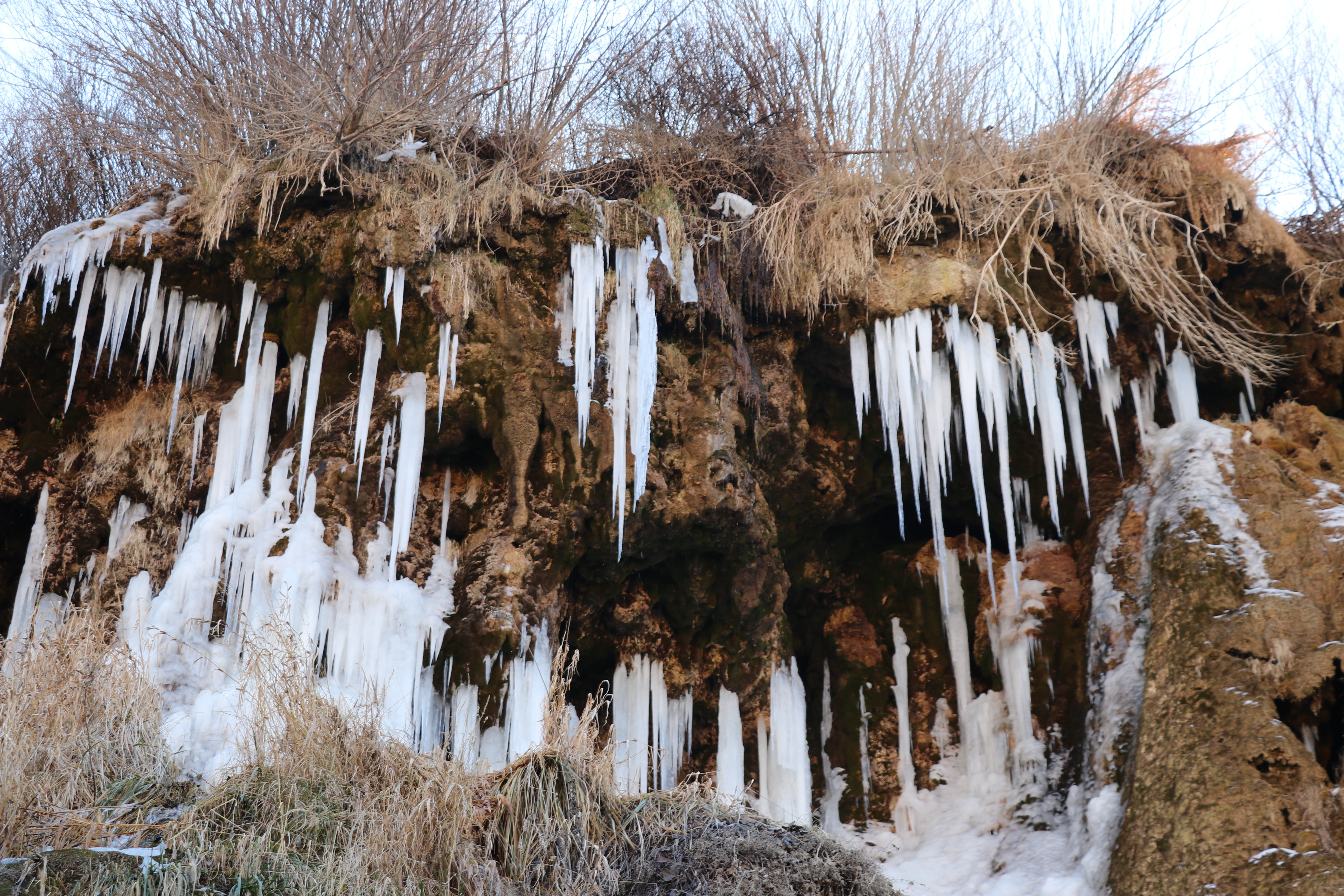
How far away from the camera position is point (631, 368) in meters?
6.69

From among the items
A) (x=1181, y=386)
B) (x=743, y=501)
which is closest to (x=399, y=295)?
(x=743, y=501)

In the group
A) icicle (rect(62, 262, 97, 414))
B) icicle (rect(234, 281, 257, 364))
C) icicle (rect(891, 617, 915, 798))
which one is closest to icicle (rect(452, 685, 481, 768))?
icicle (rect(234, 281, 257, 364))

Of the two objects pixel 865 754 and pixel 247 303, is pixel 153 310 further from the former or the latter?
pixel 865 754

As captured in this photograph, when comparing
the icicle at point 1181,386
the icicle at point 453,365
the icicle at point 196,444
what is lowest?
the icicle at point 196,444

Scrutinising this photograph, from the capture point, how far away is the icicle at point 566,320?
6617 mm

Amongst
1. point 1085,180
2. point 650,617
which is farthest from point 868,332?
point 650,617

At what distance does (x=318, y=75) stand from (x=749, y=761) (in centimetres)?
575

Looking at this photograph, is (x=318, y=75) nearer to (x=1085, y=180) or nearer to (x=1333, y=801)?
(x=1085, y=180)

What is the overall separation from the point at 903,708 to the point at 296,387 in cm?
514

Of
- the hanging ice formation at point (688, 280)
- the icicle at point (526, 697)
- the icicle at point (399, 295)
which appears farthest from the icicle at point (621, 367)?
the icicle at point (399, 295)

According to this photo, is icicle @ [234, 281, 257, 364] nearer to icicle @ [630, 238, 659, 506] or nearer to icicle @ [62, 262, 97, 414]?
icicle @ [62, 262, 97, 414]

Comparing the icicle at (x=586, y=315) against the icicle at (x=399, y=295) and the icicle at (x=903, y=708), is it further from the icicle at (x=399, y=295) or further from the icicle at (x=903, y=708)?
the icicle at (x=903, y=708)

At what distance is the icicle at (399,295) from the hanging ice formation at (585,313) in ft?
3.35

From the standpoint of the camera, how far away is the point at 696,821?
15.5 ft
